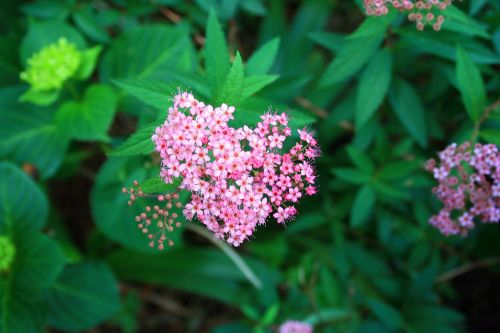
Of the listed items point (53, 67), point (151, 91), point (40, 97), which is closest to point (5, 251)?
point (40, 97)

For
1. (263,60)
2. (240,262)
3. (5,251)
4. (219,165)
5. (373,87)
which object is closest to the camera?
(219,165)

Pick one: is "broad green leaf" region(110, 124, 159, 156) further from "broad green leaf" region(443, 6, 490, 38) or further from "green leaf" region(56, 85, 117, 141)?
"broad green leaf" region(443, 6, 490, 38)

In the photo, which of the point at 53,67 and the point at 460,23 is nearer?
the point at 460,23

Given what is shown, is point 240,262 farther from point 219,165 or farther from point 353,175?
point 219,165

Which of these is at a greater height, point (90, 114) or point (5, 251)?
point (90, 114)

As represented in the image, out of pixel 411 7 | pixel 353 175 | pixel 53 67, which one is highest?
pixel 411 7

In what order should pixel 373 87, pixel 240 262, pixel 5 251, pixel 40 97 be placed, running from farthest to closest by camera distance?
pixel 240 262 < pixel 5 251 < pixel 40 97 < pixel 373 87

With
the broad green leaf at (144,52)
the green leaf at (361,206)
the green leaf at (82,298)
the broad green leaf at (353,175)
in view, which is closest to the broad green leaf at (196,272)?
the green leaf at (82,298)

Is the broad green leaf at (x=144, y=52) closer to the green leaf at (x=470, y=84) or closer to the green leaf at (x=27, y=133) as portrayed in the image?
the green leaf at (x=27, y=133)
